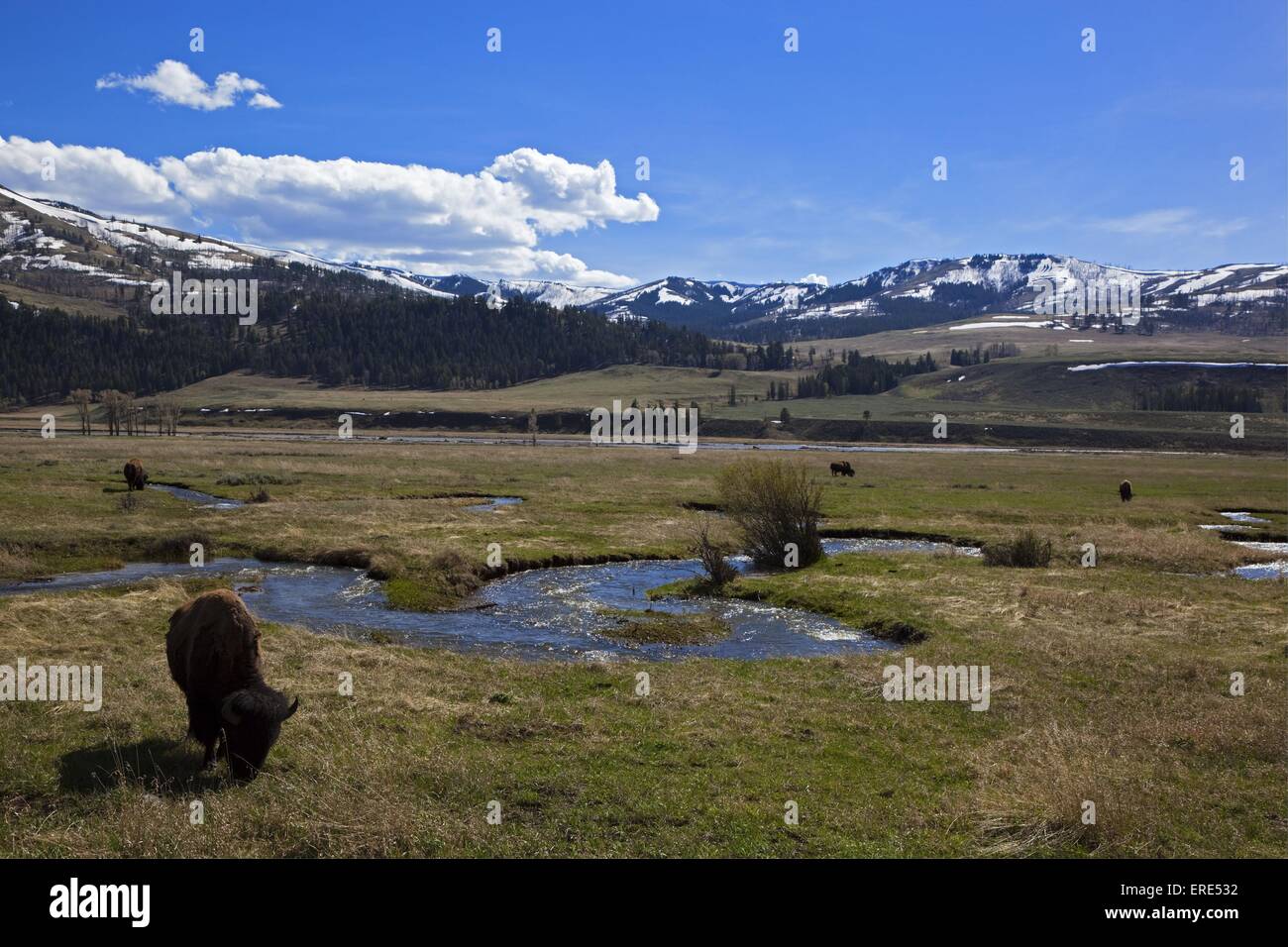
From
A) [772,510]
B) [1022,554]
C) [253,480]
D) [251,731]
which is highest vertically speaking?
[253,480]

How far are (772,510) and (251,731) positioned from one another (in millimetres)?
27173

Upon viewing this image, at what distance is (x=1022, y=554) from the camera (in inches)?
1400

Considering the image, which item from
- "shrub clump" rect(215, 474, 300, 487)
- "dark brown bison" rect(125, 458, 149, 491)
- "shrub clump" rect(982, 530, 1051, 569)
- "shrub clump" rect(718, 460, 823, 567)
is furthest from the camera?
"shrub clump" rect(215, 474, 300, 487)

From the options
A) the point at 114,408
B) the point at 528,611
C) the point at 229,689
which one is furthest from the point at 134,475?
the point at 114,408

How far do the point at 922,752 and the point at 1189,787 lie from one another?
3.90 m

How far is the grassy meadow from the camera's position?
10.9 meters

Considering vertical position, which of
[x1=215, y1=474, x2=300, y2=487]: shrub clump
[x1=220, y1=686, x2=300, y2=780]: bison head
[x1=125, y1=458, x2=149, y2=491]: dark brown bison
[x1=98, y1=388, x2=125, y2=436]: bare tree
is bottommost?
[x1=220, y1=686, x2=300, y2=780]: bison head

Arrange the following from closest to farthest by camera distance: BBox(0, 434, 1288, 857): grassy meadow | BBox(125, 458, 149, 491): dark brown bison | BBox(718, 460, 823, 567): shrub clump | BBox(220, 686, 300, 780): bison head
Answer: BBox(0, 434, 1288, 857): grassy meadow
BBox(220, 686, 300, 780): bison head
BBox(718, 460, 823, 567): shrub clump
BBox(125, 458, 149, 491): dark brown bison

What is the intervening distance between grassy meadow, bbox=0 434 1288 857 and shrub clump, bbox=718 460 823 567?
196 centimetres

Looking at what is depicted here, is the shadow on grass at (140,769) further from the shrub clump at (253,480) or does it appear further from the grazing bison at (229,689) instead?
the shrub clump at (253,480)

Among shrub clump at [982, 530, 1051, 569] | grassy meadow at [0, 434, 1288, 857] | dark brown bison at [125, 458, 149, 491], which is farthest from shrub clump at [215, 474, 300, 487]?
shrub clump at [982, 530, 1051, 569]

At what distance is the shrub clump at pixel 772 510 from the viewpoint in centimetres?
3631

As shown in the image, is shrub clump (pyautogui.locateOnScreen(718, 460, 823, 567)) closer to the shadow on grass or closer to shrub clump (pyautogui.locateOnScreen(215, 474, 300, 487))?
the shadow on grass

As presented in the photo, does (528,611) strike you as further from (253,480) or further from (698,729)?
(253,480)
